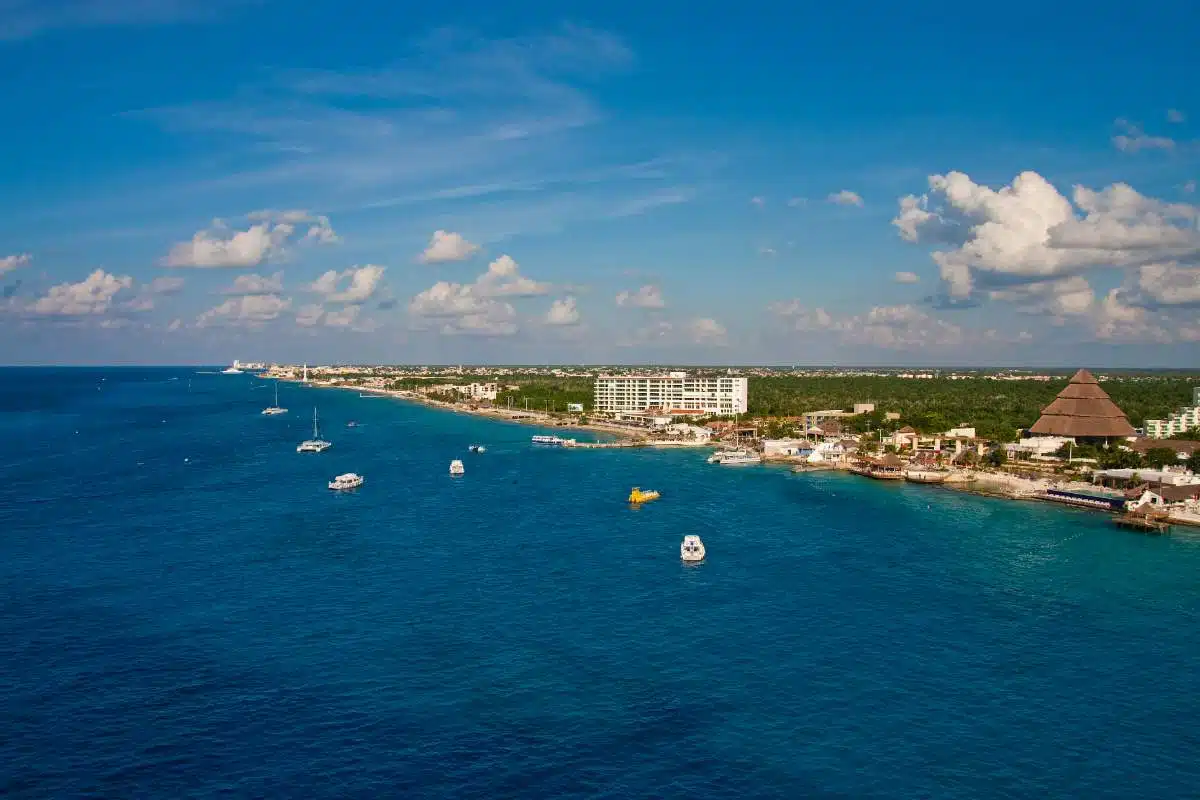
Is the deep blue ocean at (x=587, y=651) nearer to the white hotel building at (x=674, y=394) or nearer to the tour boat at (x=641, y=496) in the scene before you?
the tour boat at (x=641, y=496)

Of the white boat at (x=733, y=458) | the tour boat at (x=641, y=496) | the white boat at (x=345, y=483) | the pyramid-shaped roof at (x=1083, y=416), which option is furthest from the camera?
the white boat at (x=733, y=458)

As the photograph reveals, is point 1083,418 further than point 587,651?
Yes

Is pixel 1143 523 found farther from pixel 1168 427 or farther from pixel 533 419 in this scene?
pixel 533 419

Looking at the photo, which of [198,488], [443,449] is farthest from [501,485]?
[443,449]

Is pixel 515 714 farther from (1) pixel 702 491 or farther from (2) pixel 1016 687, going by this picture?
(1) pixel 702 491

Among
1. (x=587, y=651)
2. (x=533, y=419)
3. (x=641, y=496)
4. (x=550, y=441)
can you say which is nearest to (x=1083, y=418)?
(x=641, y=496)

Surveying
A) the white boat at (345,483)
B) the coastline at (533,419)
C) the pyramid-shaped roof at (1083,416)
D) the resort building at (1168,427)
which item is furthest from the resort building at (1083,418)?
the white boat at (345,483)
